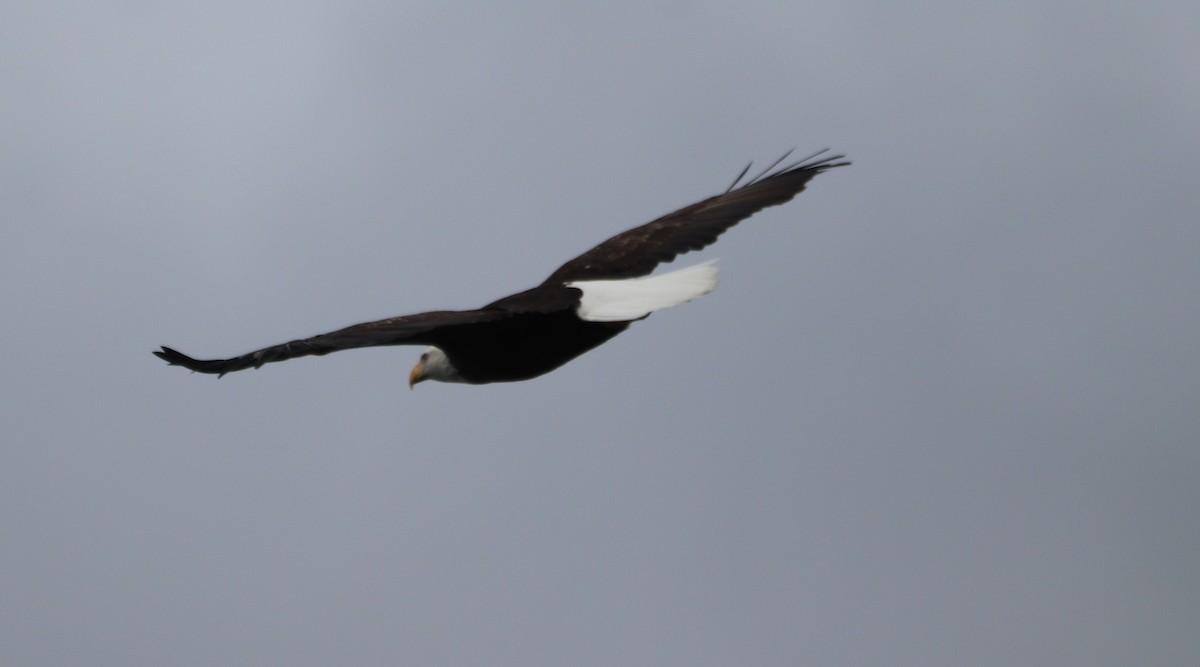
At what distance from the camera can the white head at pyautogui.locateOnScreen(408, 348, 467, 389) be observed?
10422 mm

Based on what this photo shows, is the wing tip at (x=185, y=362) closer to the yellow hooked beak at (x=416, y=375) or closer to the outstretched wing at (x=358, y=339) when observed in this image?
the outstretched wing at (x=358, y=339)

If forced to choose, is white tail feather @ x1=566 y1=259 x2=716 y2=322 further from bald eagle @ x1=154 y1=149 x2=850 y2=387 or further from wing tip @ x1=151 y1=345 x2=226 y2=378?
wing tip @ x1=151 y1=345 x2=226 y2=378

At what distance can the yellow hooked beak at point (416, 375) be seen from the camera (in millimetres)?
10570

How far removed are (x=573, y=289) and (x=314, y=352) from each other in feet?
7.74

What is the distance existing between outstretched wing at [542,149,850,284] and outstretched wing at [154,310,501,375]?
2169 millimetres

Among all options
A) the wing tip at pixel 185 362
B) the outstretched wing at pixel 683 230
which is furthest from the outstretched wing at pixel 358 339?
the outstretched wing at pixel 683 230

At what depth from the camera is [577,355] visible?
1040cm

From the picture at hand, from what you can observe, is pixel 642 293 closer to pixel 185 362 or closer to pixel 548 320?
pixel 548 320

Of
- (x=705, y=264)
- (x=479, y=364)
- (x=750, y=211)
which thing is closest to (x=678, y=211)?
(x=750, y=211)

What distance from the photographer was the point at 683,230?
11953mm

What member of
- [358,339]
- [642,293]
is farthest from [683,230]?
[358,339]

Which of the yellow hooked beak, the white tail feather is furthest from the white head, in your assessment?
the white tail feather

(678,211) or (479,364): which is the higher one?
(678,211)

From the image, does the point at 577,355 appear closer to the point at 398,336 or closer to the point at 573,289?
the point at 573,289
